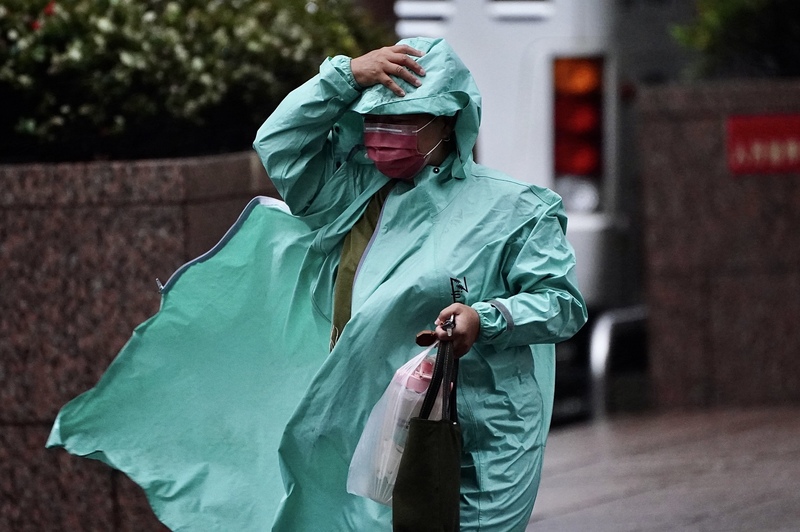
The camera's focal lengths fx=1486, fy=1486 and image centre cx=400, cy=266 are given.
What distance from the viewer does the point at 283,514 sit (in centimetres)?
397

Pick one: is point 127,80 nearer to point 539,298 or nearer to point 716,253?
point 539,298

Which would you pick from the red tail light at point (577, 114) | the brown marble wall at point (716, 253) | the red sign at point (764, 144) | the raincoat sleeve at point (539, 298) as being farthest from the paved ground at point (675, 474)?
the raincoat sleeve at point (539, 298)

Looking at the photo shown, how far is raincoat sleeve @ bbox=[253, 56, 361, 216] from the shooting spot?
154 inches

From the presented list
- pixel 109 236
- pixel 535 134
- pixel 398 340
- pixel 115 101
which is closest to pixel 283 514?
pixel 398 340

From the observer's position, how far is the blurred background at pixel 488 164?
550 centimetres

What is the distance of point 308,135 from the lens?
4.01 metres

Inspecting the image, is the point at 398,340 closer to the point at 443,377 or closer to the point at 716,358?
the point at 443,377

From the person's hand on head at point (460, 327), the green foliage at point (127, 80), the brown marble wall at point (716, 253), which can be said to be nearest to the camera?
the person's hand on head at point (460, 327)

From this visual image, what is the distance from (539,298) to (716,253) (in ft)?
15.6

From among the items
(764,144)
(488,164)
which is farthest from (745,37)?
(488,164)

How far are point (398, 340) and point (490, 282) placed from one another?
0.94 ft

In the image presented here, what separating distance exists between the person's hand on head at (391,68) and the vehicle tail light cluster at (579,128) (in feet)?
15.3

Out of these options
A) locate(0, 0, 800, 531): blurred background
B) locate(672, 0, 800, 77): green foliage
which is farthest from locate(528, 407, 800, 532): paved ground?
locate(672, 0, 800, 77): green foliage

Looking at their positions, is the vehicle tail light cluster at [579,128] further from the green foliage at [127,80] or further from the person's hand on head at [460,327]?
the person's hand on head at [460,327]
